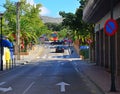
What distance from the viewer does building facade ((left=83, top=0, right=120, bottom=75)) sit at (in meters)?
31.3

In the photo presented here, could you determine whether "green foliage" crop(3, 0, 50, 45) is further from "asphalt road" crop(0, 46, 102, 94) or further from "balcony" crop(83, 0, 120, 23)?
"asphalt road" crop(0, 46, 102, 94)

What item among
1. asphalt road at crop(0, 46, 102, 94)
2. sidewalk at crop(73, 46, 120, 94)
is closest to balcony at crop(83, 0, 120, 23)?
sidewalk at crop(73, 46, 120, 94)

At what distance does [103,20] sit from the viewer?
43688 mm

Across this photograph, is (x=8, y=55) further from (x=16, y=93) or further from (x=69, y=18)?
(x=16, y=93)

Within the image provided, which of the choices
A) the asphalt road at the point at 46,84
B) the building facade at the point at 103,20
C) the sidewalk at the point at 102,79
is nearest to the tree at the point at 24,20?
the building facade at the point at 103,20

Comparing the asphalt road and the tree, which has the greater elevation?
the tree

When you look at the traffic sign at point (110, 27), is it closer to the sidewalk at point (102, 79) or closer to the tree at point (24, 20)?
the sidewalk at point (102, 79)

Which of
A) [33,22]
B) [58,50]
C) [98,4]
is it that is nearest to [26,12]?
[33,22]

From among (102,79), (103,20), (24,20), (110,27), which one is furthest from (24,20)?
(110,27)

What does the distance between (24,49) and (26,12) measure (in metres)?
7.90


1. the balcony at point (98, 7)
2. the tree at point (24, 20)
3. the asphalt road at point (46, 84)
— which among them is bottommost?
the asphalt road at point (46, 84)

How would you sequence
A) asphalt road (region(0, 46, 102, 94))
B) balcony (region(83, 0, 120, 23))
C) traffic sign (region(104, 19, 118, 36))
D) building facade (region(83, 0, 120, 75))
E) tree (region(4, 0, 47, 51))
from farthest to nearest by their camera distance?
tree (region(4, 0, 47, 51))
building facade (region(83, 0, 120, 75))
balcony (region(83, 0, 120, 23))
asphalt road (region(0, 46, 102, 94))
traffic sign (region(104, 19, 118, 36))

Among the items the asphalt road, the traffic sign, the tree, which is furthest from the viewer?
the tree

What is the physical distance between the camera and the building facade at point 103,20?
3127 centimetres
